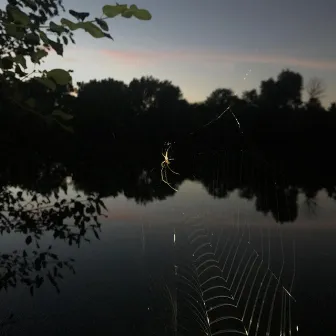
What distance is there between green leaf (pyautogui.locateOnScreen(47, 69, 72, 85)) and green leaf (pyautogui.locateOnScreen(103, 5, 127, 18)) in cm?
23

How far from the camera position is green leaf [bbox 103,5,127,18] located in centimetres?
123

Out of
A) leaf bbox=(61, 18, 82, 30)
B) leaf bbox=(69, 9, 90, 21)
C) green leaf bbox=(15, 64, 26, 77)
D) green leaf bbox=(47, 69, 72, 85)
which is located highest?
leaf bbox=(69, 9, 90, 21)

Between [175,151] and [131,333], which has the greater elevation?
[175,151]

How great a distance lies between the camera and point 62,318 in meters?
5.95

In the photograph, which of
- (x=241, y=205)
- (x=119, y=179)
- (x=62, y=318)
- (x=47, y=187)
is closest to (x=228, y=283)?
(x=62, y=318)

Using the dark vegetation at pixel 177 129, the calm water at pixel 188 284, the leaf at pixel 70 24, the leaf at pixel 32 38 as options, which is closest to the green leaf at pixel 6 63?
the leaf at pixel 32 38

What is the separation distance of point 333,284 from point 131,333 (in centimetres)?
388

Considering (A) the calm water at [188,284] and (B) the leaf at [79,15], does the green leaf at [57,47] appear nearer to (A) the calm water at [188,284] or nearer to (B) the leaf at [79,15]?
(B) the leaf at [79,15]

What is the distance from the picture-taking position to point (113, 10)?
1.25m

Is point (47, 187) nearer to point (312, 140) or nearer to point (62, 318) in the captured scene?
point (62, 318)

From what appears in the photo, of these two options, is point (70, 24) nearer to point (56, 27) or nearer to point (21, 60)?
point (56, 27)

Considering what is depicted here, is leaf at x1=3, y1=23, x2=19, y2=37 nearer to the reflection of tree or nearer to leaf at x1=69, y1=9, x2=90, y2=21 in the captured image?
leaf at x1=69, y1=9, x2=90, y2=21

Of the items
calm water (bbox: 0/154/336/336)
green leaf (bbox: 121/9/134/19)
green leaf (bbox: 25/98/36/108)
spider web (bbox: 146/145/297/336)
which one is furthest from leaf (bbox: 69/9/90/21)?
calm water (bbox: 0/154/336/336)

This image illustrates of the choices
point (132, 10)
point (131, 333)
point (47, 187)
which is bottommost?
point (131, 333)
